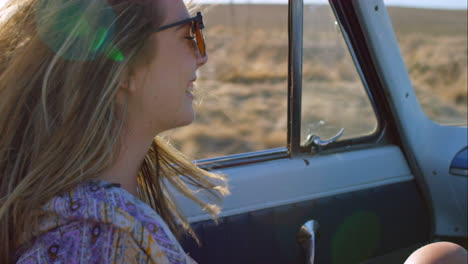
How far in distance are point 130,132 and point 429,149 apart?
1.94 m

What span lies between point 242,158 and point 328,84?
762 mm

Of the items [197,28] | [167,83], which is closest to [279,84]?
[197,28]

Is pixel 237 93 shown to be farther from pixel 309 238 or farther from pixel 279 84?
pixel 309 238

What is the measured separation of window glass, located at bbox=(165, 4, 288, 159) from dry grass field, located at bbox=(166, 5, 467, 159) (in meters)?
0.01

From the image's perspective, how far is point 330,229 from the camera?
2.36 metres

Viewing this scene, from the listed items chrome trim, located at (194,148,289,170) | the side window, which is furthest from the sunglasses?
the side window

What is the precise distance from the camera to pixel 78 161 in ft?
4.08

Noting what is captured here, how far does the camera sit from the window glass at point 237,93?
355 centimetres

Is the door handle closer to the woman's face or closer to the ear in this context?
the woman's face

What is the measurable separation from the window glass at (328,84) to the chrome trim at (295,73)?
38mm

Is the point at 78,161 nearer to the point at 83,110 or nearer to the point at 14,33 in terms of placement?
the point at 83,110

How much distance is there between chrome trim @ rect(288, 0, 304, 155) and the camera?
2.26 metres

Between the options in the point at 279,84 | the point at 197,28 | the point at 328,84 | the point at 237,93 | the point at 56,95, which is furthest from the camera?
the point at 237,93

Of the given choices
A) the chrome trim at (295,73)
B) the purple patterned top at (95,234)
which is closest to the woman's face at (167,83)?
the purple patterned top at (95,234)
